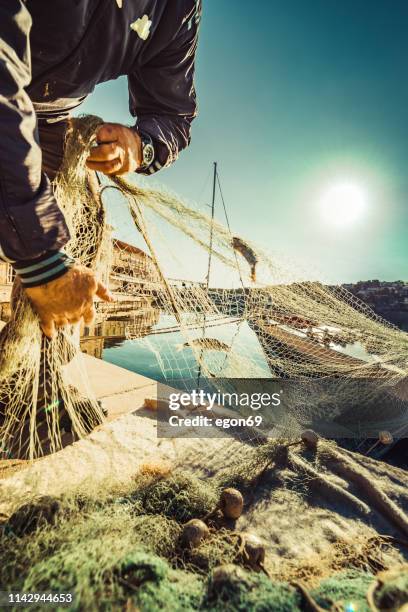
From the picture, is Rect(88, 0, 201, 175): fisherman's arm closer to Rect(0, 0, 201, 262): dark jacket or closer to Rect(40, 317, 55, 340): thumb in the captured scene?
Rect(0, 0, 201, 262): dark jacket

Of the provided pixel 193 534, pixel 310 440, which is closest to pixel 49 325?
pixel 193 534

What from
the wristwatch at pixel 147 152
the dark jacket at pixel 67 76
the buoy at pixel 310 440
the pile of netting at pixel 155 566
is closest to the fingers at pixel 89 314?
the dark jacket at pixel 67 76

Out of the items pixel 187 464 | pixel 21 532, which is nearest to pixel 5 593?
pixel 21 532

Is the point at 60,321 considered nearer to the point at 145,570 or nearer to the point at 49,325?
the point at 49,325

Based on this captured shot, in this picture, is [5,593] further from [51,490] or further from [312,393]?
[312,393]

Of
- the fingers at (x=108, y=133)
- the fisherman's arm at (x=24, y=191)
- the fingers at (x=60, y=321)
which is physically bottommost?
the fingers at (x=60, y=321)

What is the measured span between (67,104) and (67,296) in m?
1.08

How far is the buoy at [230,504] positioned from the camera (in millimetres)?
1818

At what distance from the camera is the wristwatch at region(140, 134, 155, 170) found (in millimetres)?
1414

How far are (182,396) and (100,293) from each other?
329cm

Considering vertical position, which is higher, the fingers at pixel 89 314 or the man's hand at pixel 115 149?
the man's hand at pixel 115 149

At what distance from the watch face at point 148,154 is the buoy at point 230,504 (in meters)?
2.02

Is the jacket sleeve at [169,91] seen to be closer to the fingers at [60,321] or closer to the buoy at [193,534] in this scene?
the fingers at [60,321]

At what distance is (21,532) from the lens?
3.80 feet
